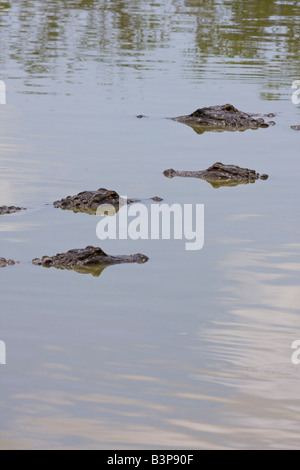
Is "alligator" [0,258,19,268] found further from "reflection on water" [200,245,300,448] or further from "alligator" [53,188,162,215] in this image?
"alligator" [53,188,162,215]

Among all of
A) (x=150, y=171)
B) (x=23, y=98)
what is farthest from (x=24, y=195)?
(x=23, y=98)

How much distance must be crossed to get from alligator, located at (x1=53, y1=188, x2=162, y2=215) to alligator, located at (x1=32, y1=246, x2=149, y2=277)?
227 cm

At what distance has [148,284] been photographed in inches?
404

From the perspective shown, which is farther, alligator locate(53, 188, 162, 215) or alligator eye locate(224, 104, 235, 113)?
alligator eye locate(224, 104, 235, 113)

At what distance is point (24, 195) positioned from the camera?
13.9 meters

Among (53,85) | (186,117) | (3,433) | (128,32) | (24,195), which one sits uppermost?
(128,32)

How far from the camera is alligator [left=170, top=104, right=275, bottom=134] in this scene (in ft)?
65.1

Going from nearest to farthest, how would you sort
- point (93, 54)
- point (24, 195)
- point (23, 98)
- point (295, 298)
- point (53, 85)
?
point (295, 298), point (24, 195), point (23, 98), point (53, 85), point (93, 54)

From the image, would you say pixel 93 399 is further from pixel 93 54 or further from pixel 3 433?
pixel 93 54

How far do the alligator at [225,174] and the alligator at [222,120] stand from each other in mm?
4385

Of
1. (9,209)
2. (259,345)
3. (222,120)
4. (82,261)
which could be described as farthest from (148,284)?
(222,120)

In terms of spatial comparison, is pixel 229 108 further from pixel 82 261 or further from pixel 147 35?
pixel 147 35

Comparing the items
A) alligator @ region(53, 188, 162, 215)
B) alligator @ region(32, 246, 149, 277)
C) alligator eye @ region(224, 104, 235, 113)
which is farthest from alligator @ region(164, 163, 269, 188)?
alligator eye @ region(224, 104, 235, 113)

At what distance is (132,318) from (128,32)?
2527 cm
